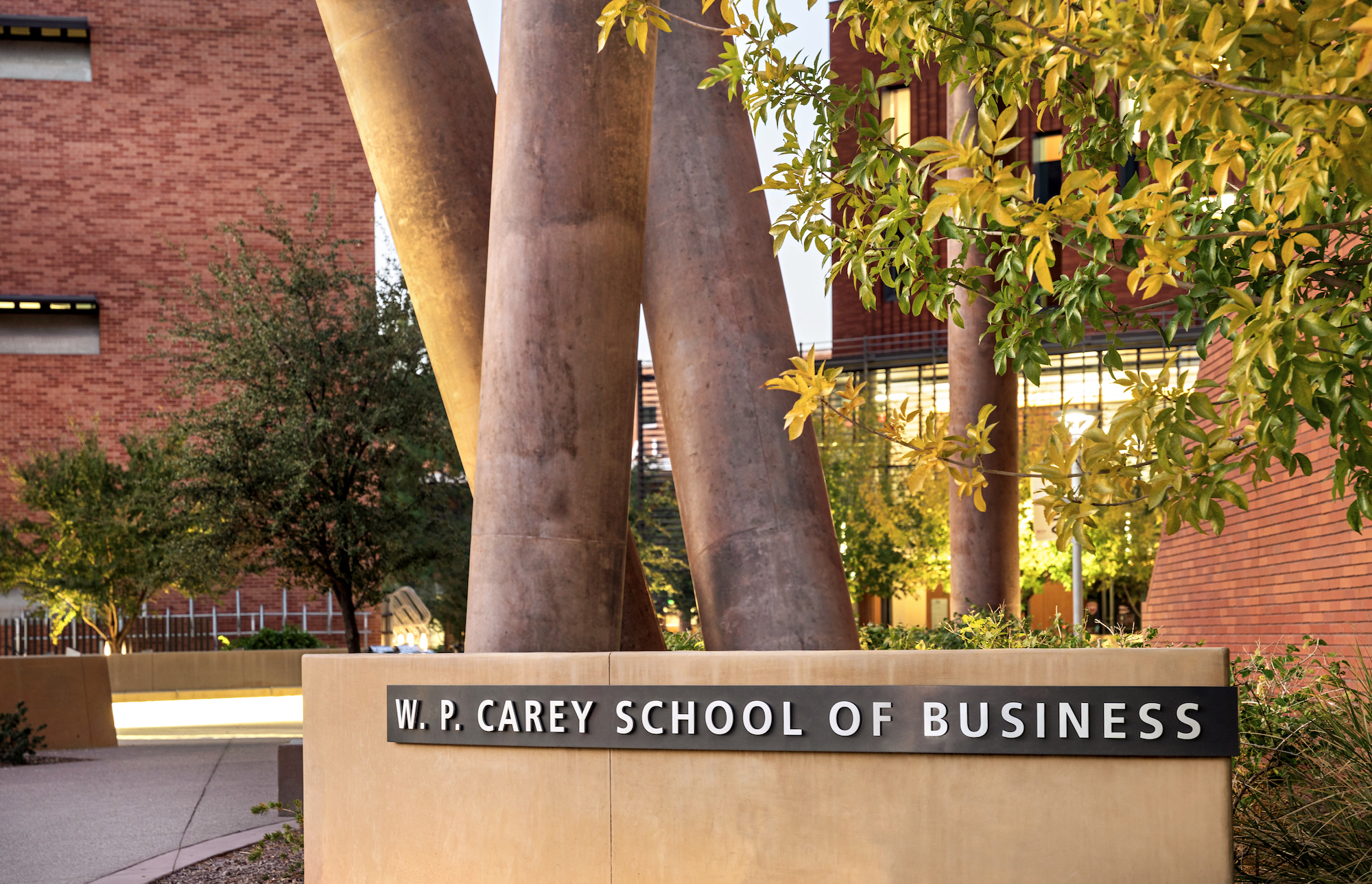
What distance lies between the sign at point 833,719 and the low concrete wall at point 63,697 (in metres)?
13.1

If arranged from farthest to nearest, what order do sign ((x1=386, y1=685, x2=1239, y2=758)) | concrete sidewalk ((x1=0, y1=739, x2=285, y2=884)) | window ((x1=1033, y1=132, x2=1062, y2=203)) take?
window ((x1=1033, y1=132, x2=1062, y2=203)) < concrete sidewalk ((x1=0, y1=739, x2=285, y2=884)) < sign ((x1=386, y1=685, x2=1239, y2=758))

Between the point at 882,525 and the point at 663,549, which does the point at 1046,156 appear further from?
the point at 663,549

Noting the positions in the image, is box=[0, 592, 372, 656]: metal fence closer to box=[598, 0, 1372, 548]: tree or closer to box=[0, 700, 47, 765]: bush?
box=[0, 700, 47, 765]: bush

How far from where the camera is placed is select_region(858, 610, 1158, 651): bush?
966cm

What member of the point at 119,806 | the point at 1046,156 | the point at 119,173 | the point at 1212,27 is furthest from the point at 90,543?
the point at 1046,156

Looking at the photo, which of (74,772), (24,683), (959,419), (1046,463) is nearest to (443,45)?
(1046,463)

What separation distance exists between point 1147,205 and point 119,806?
1069 cm

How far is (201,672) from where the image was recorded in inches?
1121

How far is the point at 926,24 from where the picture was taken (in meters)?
3.86

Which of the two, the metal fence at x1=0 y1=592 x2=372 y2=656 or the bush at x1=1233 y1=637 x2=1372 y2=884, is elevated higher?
the bush at x1=1233 y1=637 x2=1372 y2=884

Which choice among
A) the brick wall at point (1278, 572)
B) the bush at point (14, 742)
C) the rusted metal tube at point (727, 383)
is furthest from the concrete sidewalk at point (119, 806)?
the brick wall at point (1278, 572)

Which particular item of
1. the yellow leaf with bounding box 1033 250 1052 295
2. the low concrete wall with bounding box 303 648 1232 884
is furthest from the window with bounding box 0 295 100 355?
the yellow leaf with bounding box 1033 250 1052 295

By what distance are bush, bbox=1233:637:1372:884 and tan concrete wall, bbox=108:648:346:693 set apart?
83.4ft

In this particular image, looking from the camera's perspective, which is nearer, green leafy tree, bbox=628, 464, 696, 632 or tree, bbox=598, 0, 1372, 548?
tree, bbox=598, 0, 1372, 548
